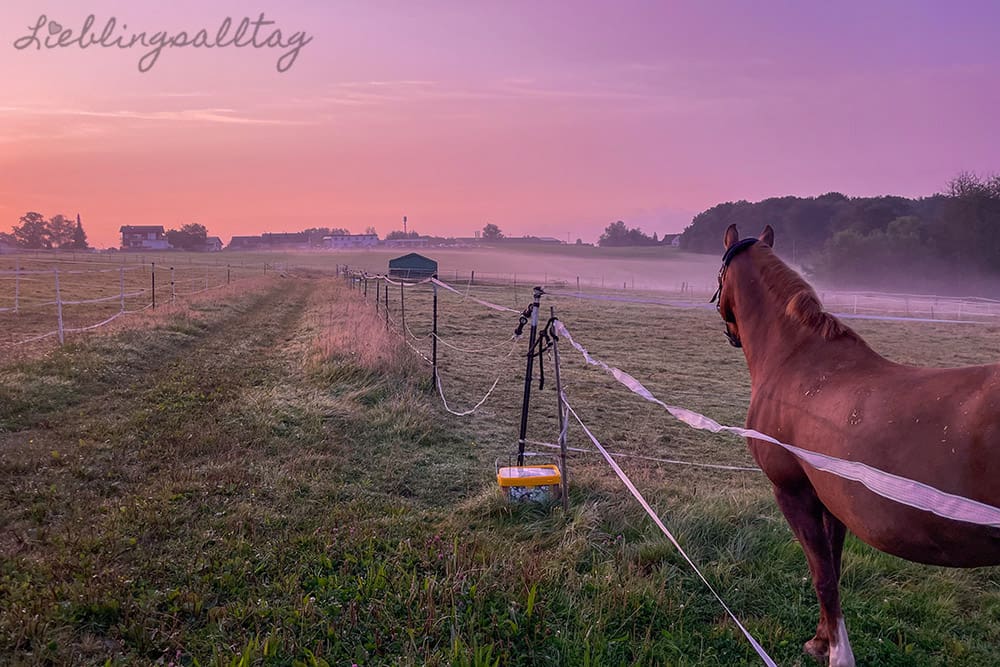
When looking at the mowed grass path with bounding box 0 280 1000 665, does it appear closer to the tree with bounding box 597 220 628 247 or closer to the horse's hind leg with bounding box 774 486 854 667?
the horse's hind leg with bounding box 774 486 854 667

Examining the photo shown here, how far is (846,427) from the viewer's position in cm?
228

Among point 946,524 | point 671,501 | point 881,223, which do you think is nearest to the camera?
point 946,524

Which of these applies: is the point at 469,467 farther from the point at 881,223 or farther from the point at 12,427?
the point at 881,223

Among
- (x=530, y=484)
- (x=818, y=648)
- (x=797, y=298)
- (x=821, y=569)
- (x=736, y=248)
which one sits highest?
(x=736, y=248)

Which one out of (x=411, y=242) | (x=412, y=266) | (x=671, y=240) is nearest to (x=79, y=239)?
(x=411, y=242)

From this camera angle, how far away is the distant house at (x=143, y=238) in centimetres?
11119

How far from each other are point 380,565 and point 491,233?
13341 centimetres

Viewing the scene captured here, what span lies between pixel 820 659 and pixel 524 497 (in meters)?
2.01

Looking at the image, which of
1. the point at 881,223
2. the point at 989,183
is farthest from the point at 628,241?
the point at 989,183

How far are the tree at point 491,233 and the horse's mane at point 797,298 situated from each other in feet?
428

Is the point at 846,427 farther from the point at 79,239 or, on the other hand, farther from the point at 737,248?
the point at 79,239

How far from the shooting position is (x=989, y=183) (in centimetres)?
5409

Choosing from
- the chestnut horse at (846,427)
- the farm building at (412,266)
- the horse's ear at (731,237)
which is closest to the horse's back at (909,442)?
the chestnut horse at (846,427)

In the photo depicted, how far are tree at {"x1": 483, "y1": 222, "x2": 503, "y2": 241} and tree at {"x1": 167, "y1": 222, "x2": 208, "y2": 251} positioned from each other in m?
59.8
